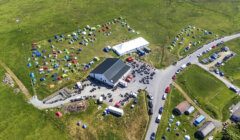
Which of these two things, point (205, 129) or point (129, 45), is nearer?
point (205, 129)

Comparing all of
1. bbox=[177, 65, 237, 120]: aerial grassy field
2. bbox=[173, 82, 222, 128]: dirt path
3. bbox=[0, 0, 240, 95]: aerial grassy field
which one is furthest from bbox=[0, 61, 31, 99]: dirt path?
bbox=[177, 65, 237, 120]: aerial grassy field

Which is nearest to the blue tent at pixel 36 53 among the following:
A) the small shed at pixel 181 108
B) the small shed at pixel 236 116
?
the small shed at pixel 181 108

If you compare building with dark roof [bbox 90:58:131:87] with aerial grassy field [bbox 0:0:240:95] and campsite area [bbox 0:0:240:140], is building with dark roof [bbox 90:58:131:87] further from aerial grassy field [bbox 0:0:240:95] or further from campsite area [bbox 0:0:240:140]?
aerial grassy field [bbox 0:0:240:95]

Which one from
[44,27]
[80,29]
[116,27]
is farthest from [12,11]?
[116,27]

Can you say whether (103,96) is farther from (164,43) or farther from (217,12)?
(217,12)

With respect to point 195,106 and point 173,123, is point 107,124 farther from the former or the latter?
point 195,106

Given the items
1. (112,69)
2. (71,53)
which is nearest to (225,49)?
(112,69)
